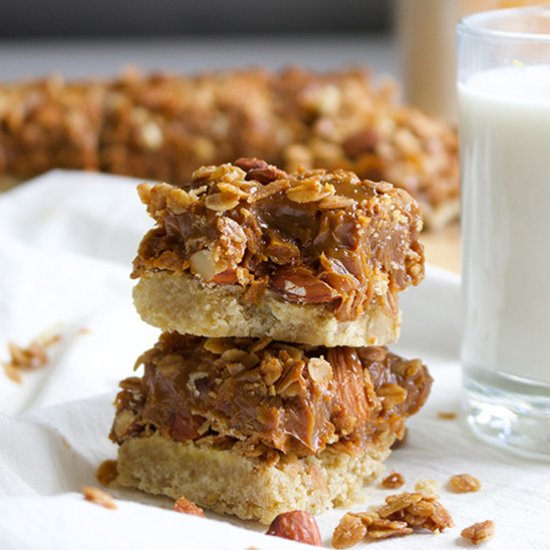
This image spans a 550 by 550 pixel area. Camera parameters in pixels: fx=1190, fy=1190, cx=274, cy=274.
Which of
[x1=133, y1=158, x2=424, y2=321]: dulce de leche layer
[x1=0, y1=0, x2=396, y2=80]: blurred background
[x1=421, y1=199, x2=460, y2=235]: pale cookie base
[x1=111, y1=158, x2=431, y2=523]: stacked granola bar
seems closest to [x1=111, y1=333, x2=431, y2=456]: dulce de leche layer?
[x1=111, y1=158, x2=431, y2=523]: stacked granola bar

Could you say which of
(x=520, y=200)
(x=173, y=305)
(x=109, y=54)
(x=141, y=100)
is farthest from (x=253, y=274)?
(x=109, y=54)

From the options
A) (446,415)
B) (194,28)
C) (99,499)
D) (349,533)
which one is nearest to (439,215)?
(446,415)

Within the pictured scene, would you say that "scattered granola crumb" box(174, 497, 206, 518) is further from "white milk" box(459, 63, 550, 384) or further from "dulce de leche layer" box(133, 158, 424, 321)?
"white milk" box(459, 63, 550, 384)

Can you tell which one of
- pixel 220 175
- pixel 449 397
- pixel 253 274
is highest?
pixel 220 175

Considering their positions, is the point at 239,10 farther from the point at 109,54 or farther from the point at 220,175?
the point at 220,175

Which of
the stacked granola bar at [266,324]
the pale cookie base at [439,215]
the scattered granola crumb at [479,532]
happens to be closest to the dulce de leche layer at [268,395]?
the stacked granola bar at [266,324]

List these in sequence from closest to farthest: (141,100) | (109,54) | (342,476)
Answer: (342,476) → (141,100) → (109,54)
